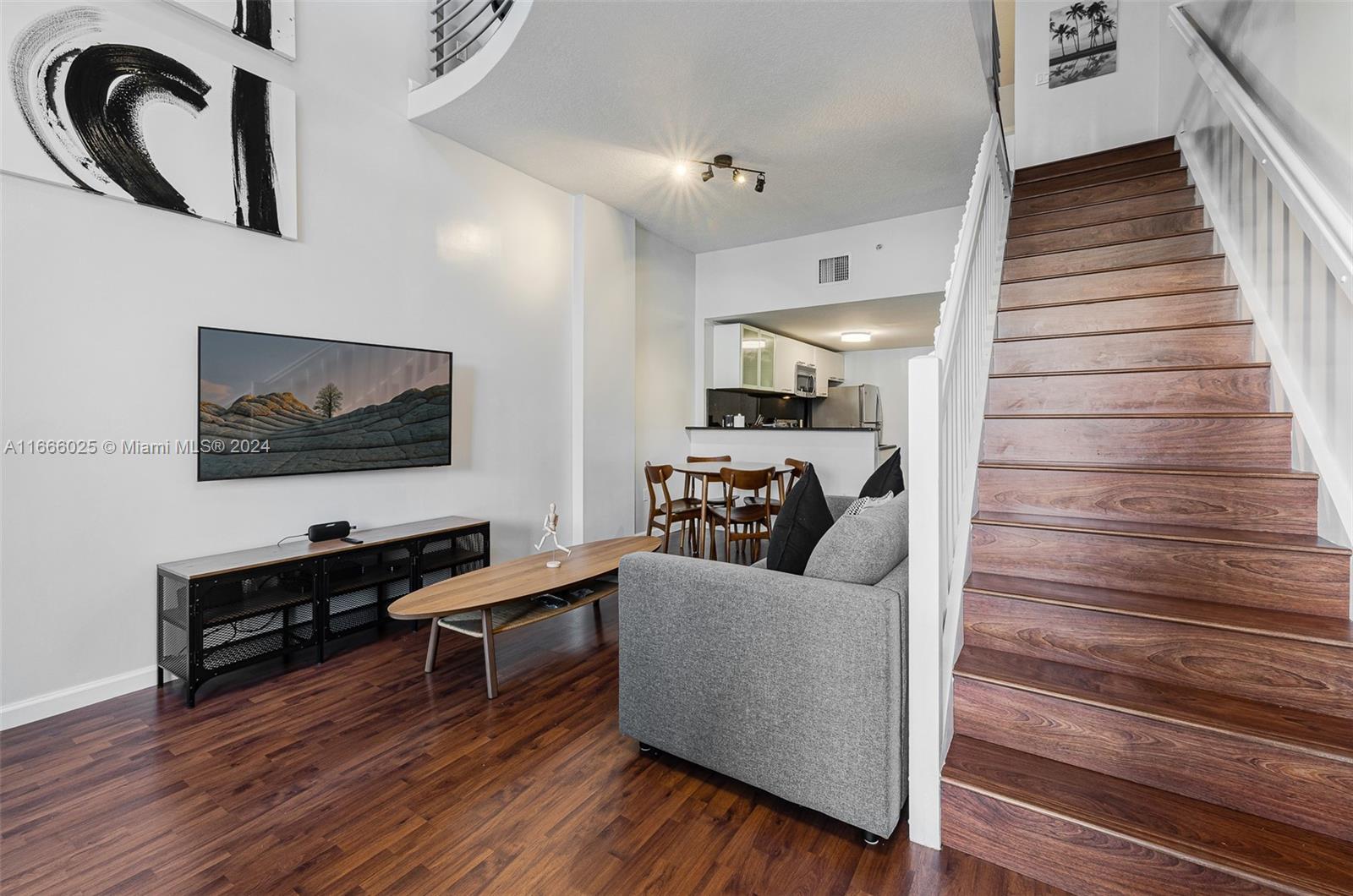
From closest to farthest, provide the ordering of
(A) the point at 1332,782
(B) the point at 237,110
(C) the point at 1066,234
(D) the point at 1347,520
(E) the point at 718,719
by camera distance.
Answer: (A) the point at 1332,782
(D) the point at 1347,520
(E) the point at 718,719
(B) the point at 237,110
(C) the point at 1066,234

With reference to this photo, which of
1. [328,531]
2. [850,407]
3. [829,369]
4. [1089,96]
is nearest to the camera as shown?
[328,531]

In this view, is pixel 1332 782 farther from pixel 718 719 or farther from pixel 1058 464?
pixel 718 719

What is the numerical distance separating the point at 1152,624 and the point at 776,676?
107 centimetres

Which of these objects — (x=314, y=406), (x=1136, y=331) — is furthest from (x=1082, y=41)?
(x=314, y=406)

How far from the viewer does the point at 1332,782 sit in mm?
1317

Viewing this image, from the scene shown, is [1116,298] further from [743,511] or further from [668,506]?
[668,506]

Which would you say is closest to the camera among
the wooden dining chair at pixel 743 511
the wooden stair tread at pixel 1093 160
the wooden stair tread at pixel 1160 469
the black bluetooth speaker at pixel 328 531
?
the wooden stair tread at pixel 1160 469

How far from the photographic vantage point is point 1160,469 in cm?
205

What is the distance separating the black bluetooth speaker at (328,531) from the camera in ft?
10.4

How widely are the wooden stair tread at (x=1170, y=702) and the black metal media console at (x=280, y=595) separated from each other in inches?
113

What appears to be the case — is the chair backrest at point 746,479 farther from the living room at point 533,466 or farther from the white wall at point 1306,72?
the white wall at point 1306,72

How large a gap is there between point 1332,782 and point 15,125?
15.3ft

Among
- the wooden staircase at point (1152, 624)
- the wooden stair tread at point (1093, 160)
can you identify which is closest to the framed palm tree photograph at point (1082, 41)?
the wooden stair tread at point (1093, 160)

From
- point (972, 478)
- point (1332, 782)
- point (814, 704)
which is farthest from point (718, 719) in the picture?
point (1332, 782)
